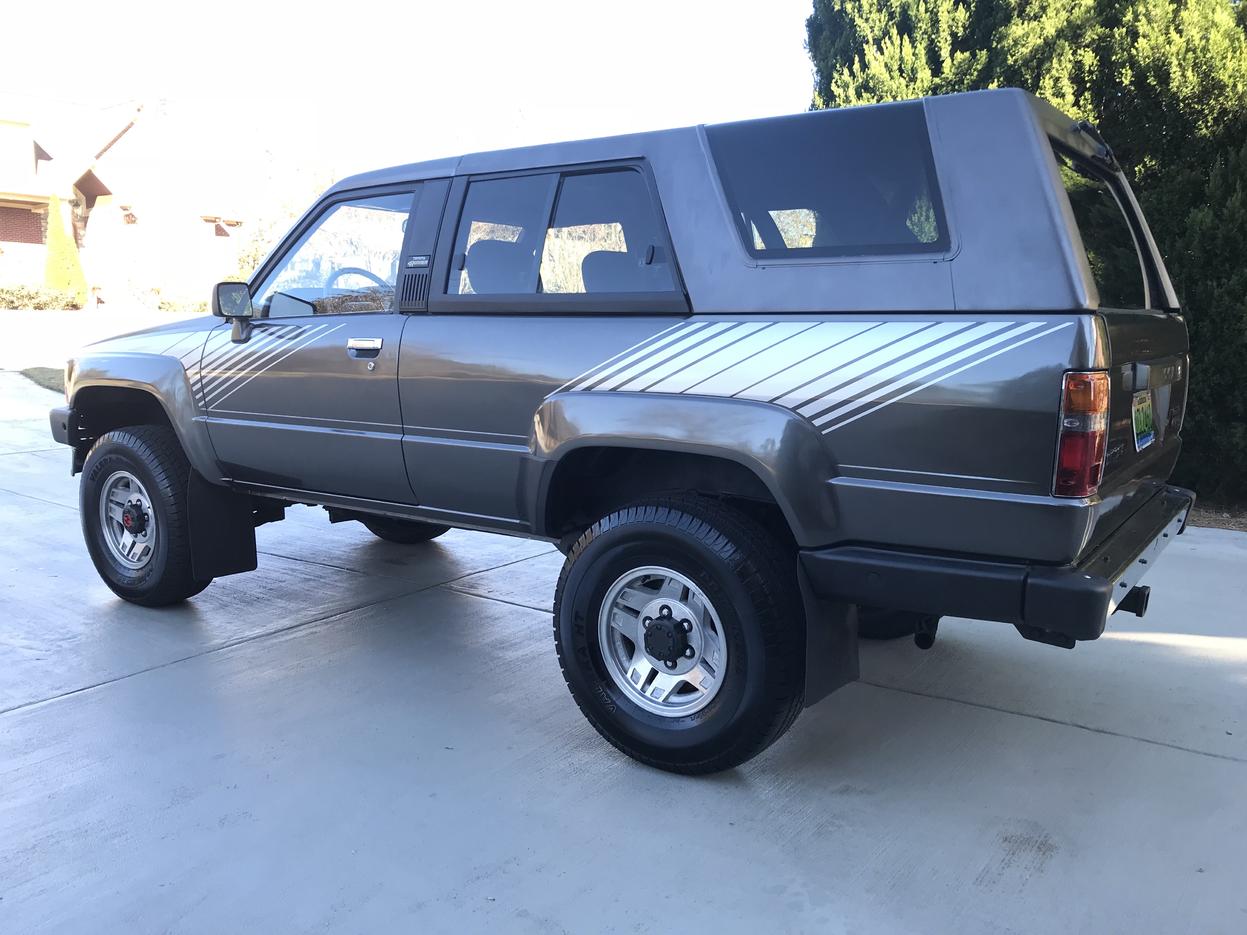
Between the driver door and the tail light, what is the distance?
7.69 feet

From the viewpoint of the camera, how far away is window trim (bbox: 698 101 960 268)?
2768 mm

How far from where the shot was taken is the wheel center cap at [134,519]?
4.85m

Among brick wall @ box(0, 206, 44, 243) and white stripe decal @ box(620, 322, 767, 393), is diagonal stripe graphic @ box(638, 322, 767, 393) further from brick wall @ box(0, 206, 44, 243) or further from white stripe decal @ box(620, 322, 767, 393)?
brick wall @ box(0, 206, 44, 243)

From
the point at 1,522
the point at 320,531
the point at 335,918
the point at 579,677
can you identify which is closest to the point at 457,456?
the point at 579,677

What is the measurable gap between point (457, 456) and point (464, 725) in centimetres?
95

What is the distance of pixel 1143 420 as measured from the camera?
3.08 m

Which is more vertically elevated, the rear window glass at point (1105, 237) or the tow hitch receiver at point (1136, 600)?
the rear window glass at point (1105, 237)

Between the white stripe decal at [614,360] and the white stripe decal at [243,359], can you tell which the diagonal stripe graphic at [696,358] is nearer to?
the white stripe decal at [614,360]

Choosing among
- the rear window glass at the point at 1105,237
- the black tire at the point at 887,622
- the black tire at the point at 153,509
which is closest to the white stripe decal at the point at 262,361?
the black tire at the point at 153,509

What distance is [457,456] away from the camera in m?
3.71

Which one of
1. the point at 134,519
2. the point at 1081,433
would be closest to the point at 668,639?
the point at 1081,433

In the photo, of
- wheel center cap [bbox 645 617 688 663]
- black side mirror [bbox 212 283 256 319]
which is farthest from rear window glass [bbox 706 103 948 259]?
black side mirror [bbox 212 283 256 319]

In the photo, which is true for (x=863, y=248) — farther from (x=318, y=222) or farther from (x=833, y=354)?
(x=318, y=222)

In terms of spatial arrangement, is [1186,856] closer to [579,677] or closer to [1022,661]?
[1022,661]
